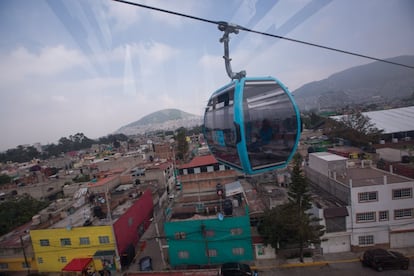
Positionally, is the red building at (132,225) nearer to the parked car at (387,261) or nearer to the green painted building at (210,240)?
the green painted building at (210,240)

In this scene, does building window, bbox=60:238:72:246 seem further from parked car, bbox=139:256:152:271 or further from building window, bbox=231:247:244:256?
building window, bbox=231:247:244:256

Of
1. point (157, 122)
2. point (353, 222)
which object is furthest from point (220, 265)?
point (157, 122)

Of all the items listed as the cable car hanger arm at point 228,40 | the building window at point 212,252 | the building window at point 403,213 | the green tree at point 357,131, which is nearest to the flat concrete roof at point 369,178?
Answer: the building window at point 403,213

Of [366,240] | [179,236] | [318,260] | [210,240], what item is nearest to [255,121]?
[210,240]

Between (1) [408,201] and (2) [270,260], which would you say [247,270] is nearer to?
(2) [270,260]

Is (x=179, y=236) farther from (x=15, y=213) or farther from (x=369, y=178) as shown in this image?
(x=15, y=213)
